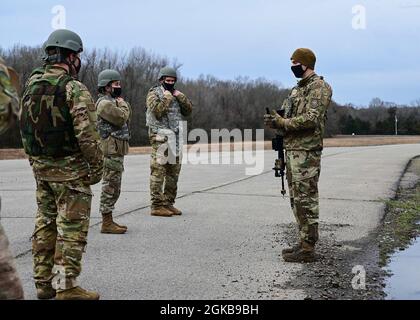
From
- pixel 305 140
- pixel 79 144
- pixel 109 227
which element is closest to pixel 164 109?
pixel 109 227

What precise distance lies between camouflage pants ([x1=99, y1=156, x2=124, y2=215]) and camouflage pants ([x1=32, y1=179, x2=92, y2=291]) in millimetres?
2648

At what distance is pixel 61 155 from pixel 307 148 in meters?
2.73

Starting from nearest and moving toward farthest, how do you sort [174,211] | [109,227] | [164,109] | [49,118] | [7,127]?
1. [7,127]
2. [49,118]
3. [109,227]
4. [164,109]
5. [174,211]

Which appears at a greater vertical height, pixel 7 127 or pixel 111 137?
pixel 7 127

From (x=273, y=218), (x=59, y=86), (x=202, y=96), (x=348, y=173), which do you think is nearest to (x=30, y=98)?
(x=59, y=86)

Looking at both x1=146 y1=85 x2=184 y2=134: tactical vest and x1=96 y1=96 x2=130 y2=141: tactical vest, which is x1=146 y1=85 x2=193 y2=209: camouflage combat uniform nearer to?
x1=146 y1=85 x2=184 y2=134: tactical vest

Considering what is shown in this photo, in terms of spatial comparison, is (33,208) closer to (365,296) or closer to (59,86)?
(59,86)

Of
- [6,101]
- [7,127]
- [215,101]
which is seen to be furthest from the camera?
[215,101]

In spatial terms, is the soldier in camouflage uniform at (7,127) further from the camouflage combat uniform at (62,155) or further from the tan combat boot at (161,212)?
the tan combat boot at (161,212)

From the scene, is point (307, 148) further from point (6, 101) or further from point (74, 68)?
point (6, 101)

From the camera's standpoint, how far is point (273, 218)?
29.4 feet

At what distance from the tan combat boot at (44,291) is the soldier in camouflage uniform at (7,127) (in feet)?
4.52

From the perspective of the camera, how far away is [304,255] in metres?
6.05
